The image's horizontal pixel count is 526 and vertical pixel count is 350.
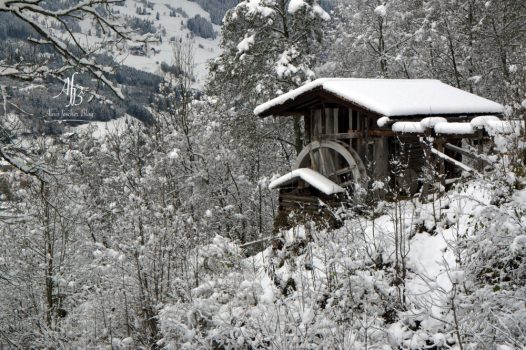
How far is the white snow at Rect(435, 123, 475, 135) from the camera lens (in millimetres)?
5754

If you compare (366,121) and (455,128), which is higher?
(366,121)

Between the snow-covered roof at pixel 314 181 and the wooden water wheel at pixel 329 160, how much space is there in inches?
17.6

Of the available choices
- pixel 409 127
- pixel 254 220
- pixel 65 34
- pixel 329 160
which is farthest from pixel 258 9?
pixel 65 34

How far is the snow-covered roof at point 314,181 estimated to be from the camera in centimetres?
967

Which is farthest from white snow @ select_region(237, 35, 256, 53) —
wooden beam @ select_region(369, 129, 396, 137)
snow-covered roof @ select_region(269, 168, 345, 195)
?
wooden beam @ select_region(369, 129, 396, 137)

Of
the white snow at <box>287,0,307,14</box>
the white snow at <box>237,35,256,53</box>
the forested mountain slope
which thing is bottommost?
the forested mountain slope

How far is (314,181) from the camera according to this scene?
1022cm

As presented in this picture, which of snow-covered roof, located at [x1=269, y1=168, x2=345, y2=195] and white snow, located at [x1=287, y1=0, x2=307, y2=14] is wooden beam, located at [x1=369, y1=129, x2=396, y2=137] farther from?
white snow, located at [x1=287, y1=0, x2=307, y2=14]

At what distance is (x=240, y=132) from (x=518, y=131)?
538 inches

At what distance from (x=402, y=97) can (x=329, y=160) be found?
2809mm

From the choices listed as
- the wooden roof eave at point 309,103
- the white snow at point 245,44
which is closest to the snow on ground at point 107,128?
the white snow at point 245,44

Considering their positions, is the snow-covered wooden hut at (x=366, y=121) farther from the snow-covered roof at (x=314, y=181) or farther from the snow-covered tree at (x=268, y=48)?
the snow-covered tree at (x=268, y=48)

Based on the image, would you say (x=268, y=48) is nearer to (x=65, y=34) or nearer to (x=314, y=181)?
(x=314, y=181)

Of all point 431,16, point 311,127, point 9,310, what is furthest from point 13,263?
point 431,16
